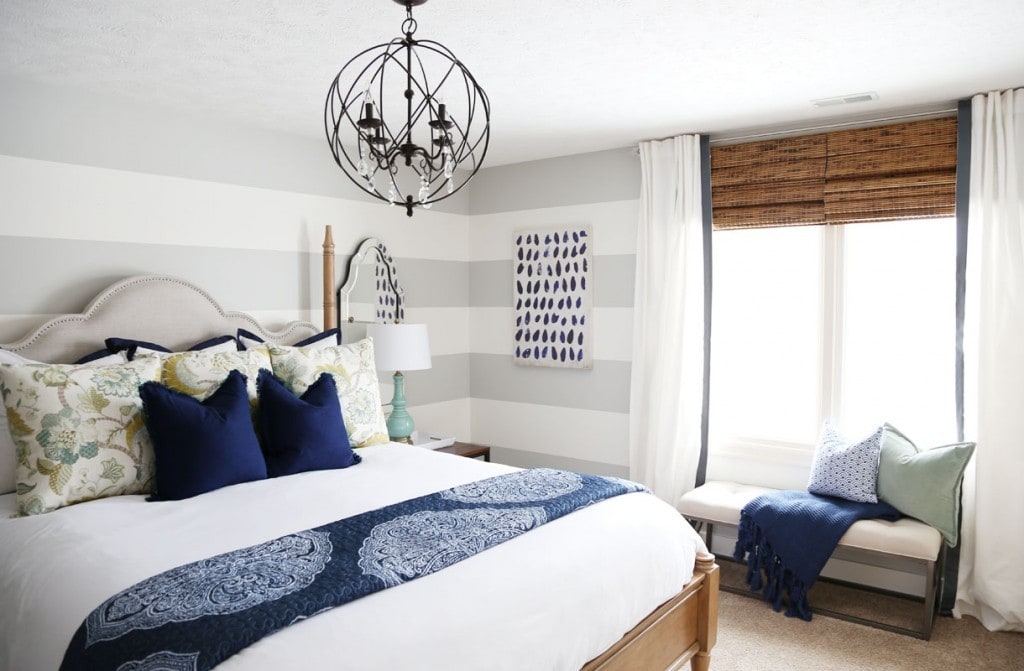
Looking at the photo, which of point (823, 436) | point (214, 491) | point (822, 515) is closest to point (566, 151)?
point (823, 436)

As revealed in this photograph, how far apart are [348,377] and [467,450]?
3.96ft

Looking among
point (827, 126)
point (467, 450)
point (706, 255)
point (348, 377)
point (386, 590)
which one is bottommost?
point (467, 450)

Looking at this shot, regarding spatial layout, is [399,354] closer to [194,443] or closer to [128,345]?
[128,345]

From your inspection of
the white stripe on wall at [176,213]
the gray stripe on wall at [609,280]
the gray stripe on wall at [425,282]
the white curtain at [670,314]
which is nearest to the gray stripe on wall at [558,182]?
the white curtain at [670,314]

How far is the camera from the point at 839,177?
143 inches

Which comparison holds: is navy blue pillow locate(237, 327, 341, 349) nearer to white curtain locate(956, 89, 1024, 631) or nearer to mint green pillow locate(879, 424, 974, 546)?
mint green pillow locate(879, 424, 974, 546)

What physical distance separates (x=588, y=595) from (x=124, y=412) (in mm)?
1757

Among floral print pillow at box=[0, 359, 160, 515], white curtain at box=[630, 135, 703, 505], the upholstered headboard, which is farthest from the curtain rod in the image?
floral print pillow at box=[0, 359, 160, 515]

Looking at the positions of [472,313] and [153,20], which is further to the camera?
[472,313]

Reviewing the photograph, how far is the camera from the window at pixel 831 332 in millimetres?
3533

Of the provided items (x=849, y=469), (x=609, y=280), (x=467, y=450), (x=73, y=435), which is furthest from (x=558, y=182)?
(x=73, y=435)

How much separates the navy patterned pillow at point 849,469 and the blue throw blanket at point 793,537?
0.15 feet

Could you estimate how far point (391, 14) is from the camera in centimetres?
234

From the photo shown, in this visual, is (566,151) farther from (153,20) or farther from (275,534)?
(275,534)
